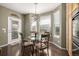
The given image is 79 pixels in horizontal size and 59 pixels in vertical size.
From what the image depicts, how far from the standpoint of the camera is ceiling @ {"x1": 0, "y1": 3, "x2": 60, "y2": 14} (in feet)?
7.50

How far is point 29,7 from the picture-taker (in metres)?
2.35

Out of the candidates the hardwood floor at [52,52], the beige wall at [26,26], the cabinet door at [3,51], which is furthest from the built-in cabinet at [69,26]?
the cabinet door at [3,51]

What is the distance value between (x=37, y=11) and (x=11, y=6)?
616 millimetres

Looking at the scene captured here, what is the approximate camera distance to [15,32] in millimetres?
2426

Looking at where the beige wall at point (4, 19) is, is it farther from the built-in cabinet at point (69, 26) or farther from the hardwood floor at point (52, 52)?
the built-in cabinet at point (69, 26)

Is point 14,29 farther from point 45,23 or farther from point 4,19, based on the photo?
point 45,23

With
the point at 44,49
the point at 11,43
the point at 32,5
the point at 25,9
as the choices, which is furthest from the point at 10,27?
the point at 44,49

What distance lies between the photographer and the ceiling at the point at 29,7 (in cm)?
229

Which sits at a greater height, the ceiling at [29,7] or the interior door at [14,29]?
the ceiling at [29,7]

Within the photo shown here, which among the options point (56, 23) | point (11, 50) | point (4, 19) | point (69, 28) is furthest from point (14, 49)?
point (69, 28)

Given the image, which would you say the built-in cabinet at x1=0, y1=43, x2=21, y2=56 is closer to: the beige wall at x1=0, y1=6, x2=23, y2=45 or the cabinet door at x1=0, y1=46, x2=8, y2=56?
the cabinet door at x1=0, y1=46, x2=8, y2=56

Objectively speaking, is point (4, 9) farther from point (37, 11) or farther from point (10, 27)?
point (37, 11)

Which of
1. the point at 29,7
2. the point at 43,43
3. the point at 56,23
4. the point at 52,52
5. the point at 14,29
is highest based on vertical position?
the point at 29,7

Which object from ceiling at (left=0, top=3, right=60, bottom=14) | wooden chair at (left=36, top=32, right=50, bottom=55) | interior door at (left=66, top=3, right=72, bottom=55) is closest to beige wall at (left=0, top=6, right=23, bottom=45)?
ceiling at (left=0, top=3, right=60, bottom=14)
